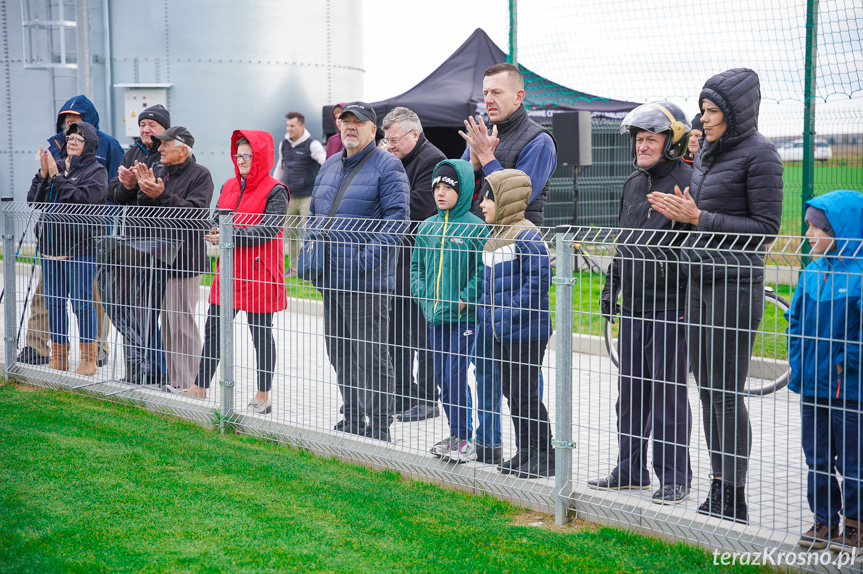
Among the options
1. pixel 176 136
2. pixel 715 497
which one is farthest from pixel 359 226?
pixel 715 497

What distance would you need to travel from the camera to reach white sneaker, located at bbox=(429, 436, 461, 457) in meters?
4.81

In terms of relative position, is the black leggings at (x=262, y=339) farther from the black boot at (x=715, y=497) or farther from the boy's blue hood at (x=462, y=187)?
the black boot at (x=715, y=497)

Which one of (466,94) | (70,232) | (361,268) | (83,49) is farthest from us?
(466,94)

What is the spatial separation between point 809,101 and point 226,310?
5.62 meters

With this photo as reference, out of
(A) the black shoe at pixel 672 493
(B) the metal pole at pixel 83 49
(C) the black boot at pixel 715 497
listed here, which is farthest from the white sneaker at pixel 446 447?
(B) the metal pole at pixel 83 49

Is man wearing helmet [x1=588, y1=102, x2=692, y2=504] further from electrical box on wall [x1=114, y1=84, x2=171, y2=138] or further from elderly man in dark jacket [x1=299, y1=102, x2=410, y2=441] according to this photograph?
electrical box on wall [x1=114, y1=84, x2=171, y2=138]

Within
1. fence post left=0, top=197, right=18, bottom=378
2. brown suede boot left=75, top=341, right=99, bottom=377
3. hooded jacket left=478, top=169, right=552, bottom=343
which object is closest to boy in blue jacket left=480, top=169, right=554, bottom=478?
hooded jacket left=478, top=169, right=552, bottom=343

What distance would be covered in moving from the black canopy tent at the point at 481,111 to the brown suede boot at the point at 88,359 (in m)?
6.98

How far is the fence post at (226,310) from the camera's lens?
5719mm

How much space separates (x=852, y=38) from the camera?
8.12 meters

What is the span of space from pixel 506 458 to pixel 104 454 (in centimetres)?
238

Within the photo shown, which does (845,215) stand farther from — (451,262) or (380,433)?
(380,433)

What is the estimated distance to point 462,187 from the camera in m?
5.09

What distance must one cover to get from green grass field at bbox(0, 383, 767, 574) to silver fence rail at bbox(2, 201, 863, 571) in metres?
0.21
